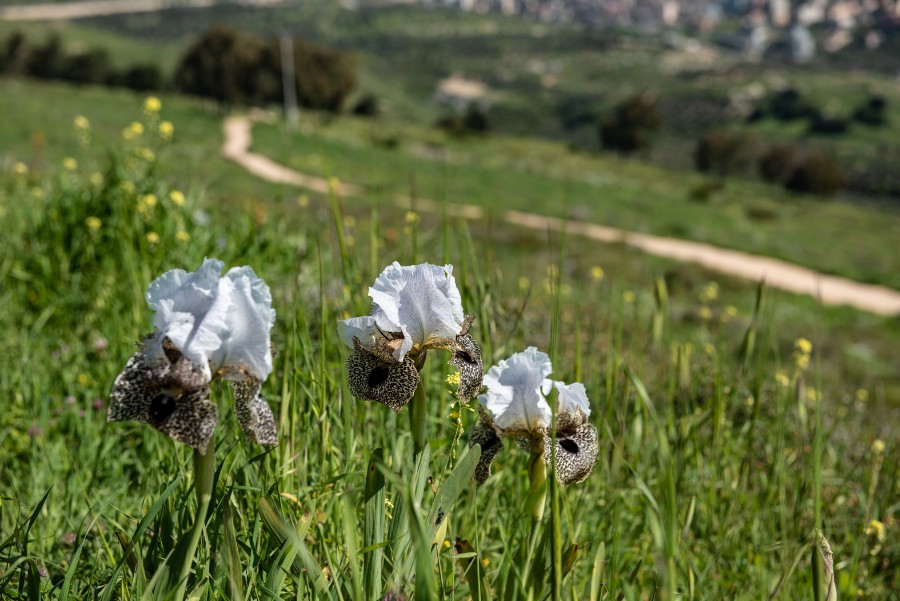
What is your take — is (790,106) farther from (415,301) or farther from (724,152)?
(415,301)

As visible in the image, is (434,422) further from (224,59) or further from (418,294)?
(224,59)

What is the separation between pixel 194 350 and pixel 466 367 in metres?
0.60

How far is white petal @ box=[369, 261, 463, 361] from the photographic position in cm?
162

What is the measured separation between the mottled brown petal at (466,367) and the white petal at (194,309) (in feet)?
1.76

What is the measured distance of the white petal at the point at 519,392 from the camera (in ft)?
5.24

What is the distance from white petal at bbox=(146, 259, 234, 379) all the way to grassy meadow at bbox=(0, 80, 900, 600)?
282 mm

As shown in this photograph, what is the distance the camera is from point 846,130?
126m

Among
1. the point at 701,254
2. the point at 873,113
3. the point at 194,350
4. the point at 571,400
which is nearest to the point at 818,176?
the point at 701,254

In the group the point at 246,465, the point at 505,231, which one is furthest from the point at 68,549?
the point at 505,231

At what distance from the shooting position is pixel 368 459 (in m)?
1.73

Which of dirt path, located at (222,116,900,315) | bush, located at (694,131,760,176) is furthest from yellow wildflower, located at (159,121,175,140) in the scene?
bush, located at (694,131,760,176)

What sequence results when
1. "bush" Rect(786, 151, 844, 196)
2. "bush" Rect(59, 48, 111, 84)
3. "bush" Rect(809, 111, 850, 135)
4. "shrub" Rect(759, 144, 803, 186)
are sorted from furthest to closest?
"bush" Rect(809, 111, 850, 135) < "shrub" Rect(759, 144, 803, 186) < "bush" Rect(59, 48, 111, 84) < "bush" Rect(786, 151, 844, 196)

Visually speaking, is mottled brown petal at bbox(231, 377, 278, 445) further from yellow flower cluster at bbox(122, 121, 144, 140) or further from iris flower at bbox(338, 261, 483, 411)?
yellow flower cluster at bbox(122, 121, 144, 140)

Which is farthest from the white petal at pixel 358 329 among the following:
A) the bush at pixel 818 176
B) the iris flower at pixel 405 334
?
the bush at pixel 818 176
